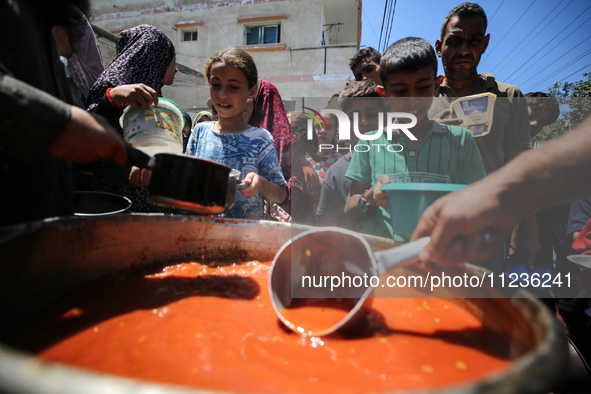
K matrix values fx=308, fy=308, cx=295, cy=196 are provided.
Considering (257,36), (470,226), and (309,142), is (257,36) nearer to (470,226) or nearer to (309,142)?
(309,142)

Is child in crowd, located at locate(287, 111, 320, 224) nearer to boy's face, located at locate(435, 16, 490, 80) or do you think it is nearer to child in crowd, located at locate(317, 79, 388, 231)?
child in crowd, located at locate(317, 79, 388, 231)

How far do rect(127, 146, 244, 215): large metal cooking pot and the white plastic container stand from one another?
0.50m

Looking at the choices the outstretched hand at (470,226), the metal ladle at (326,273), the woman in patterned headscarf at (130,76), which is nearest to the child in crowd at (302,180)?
the woman in patterned headscarf at (130,76)

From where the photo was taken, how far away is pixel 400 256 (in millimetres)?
952

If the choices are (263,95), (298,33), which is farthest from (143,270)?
(298,33)

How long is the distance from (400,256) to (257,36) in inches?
583

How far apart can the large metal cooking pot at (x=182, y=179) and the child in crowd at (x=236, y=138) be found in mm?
810

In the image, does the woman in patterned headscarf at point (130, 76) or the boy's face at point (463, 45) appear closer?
the woman in patterned headscarf at point (130, 76)

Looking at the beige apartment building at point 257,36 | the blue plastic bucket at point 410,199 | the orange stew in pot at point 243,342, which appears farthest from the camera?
the beige apartment building at point 257,36

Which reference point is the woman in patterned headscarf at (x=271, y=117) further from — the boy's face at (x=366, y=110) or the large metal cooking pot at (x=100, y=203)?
the large metal cooking pot at (x=100, y=203)

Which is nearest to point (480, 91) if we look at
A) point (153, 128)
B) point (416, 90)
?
point (416, 90)

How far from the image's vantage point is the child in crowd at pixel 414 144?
76.7 inches

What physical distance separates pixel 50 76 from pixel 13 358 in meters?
1.18

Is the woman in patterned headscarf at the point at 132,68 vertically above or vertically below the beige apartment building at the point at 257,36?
below
